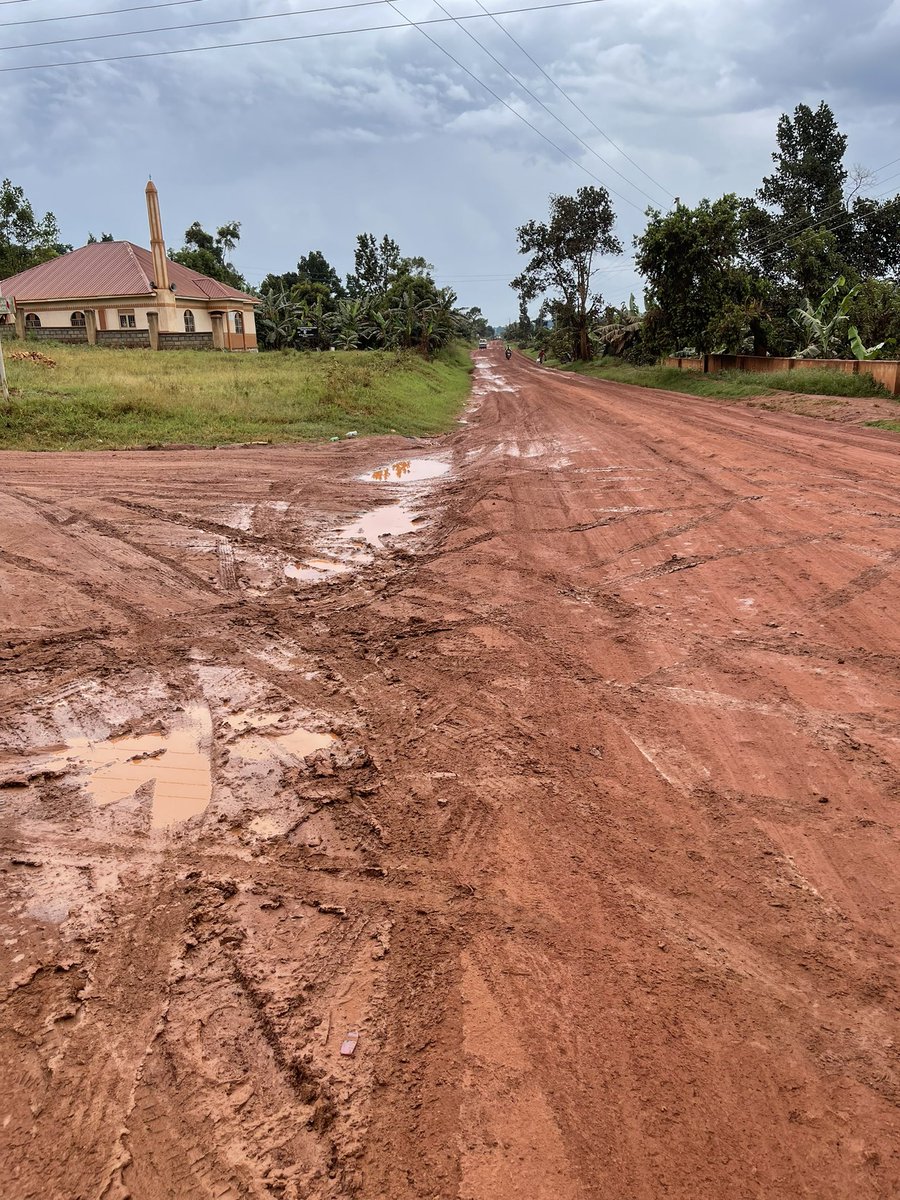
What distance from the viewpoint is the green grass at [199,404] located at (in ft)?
50.9

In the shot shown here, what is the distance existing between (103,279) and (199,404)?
30.7 meters

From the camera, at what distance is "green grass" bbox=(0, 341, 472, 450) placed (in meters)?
15.5

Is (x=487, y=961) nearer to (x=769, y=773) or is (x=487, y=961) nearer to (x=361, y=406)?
(x=769, y=773)

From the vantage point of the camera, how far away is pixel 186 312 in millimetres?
41812

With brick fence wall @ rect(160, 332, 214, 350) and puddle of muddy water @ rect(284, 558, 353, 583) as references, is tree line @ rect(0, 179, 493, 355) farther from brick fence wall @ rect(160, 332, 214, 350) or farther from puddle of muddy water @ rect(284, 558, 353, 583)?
puddle of muddy water @ rect(284, 558, 353, 583)

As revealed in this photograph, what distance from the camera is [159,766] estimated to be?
4.30 m

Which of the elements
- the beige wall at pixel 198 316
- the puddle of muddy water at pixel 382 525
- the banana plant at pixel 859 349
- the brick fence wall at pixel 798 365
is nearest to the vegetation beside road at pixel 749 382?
the brick fence wall at pixel 798 365

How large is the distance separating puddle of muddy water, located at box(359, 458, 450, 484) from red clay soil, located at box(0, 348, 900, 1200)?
17.5 ft

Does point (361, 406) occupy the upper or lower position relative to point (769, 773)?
upper

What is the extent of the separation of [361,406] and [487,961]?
17697 mm

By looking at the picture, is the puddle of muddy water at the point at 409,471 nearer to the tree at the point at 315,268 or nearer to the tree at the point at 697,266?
the tree at the point at 697,266

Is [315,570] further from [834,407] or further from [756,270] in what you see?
[756,270]

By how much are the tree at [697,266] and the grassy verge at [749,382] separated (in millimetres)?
1725

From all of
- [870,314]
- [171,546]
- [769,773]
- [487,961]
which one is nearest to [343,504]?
[171,546]
